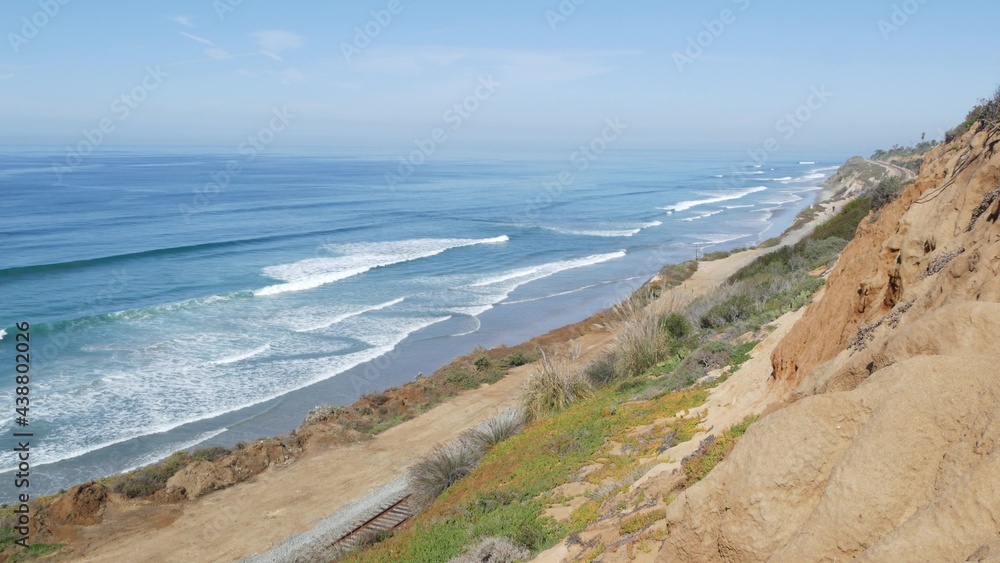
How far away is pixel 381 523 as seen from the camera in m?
12.0

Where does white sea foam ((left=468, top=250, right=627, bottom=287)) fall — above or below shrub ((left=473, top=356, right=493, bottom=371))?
above

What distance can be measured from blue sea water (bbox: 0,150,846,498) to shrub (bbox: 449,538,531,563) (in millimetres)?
10676

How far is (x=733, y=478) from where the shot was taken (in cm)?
492

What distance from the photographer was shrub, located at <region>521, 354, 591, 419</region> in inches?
566

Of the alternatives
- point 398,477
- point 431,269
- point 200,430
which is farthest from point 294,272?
point 398,477

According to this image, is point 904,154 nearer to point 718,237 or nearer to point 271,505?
point 718,237

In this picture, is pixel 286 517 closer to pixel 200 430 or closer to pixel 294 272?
pixel 200 430

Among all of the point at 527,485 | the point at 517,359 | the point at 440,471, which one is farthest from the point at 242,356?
the point at 527,485

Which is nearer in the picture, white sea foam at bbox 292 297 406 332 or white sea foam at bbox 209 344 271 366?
white sea foam at bbox 209 344 271 366

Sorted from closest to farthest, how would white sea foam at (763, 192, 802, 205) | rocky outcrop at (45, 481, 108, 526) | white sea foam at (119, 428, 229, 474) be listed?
rocky outcrop at (45, 481, 108, 526), white sea foam at (119, 428, 229, 474), white sea foam at (763, 192, 802, 205)

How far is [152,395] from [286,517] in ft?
31.3

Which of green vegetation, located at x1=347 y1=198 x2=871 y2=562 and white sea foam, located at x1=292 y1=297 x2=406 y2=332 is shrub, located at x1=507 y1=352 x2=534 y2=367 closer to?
green vegetation, located at x1=347 y1=198 x2=871 y2=562

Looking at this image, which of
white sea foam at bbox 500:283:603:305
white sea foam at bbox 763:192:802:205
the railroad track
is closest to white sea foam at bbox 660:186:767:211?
white sea foam at bbox 763:192:802:205

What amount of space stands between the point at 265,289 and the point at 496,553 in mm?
28996
